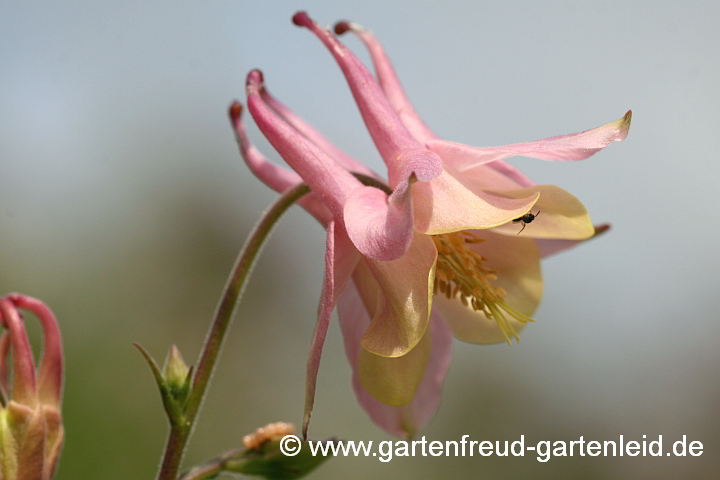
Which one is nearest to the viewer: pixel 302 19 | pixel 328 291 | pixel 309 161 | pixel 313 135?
pixel 328 291

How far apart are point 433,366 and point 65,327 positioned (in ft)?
45.8

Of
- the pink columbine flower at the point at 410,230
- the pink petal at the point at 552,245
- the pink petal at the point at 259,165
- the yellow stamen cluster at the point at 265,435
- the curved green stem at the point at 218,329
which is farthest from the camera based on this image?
the pink petal at the point at 552,245

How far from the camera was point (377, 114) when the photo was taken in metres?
1.97

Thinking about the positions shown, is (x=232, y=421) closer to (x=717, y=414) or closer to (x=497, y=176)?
(x=717, y=414)

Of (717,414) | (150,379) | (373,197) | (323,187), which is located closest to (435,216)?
(373,197)

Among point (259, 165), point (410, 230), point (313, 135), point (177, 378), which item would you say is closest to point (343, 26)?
point (313, 135)

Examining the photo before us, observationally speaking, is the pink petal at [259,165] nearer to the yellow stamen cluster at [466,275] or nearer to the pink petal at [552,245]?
the yellow stamen cluster at [466,275]

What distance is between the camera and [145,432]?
1321 cm

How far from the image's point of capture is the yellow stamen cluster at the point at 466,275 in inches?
78.8

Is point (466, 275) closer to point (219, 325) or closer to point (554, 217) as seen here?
point (554, 217)

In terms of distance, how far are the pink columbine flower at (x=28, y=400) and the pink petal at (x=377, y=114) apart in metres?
1.01

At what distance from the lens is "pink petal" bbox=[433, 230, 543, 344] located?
7.22 feet

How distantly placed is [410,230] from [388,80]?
0.90 metres

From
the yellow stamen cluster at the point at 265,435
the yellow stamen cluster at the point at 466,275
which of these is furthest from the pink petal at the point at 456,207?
the yellow stamen cluster at the point at 265,435
